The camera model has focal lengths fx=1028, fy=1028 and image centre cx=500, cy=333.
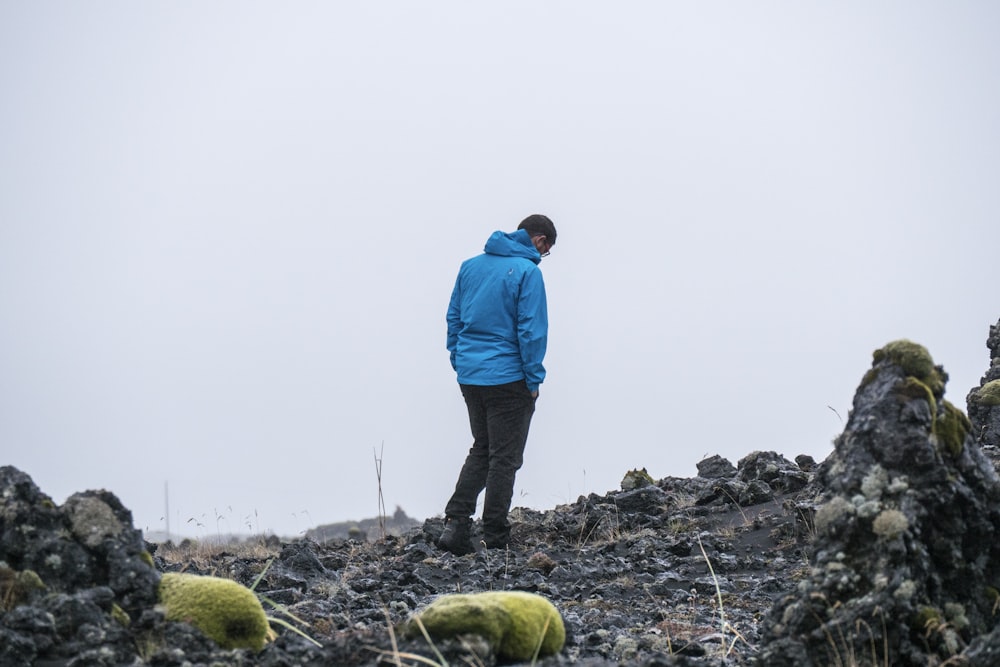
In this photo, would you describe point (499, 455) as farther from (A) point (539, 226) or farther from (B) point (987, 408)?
(B) point (987, 408)

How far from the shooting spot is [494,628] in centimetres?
481

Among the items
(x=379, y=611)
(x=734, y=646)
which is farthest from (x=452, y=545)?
(x=734, y=646)

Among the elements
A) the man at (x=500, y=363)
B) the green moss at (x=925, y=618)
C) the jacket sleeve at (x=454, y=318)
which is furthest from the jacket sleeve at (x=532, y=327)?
the green moss at (x=925, y=618)

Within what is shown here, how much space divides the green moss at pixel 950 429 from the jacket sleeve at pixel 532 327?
533 cm

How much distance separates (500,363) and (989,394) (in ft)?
19.4

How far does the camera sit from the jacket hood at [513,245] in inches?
422

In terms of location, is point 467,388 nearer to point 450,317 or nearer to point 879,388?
point 450,317

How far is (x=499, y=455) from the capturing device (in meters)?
10.5

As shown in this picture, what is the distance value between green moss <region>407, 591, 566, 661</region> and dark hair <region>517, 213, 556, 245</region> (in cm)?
611

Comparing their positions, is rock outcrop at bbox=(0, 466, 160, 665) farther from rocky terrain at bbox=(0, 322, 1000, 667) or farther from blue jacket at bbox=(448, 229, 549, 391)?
blue jacket at bbox=(448, 229, 549, 391)

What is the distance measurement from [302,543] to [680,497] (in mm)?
4752

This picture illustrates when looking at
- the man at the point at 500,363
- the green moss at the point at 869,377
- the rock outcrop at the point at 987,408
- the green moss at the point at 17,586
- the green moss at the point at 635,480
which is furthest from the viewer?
the green moss at the point at 635,480

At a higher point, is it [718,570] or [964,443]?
[964,443]

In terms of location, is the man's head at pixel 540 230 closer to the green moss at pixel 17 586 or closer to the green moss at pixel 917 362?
the green moss at pixel 917 362
